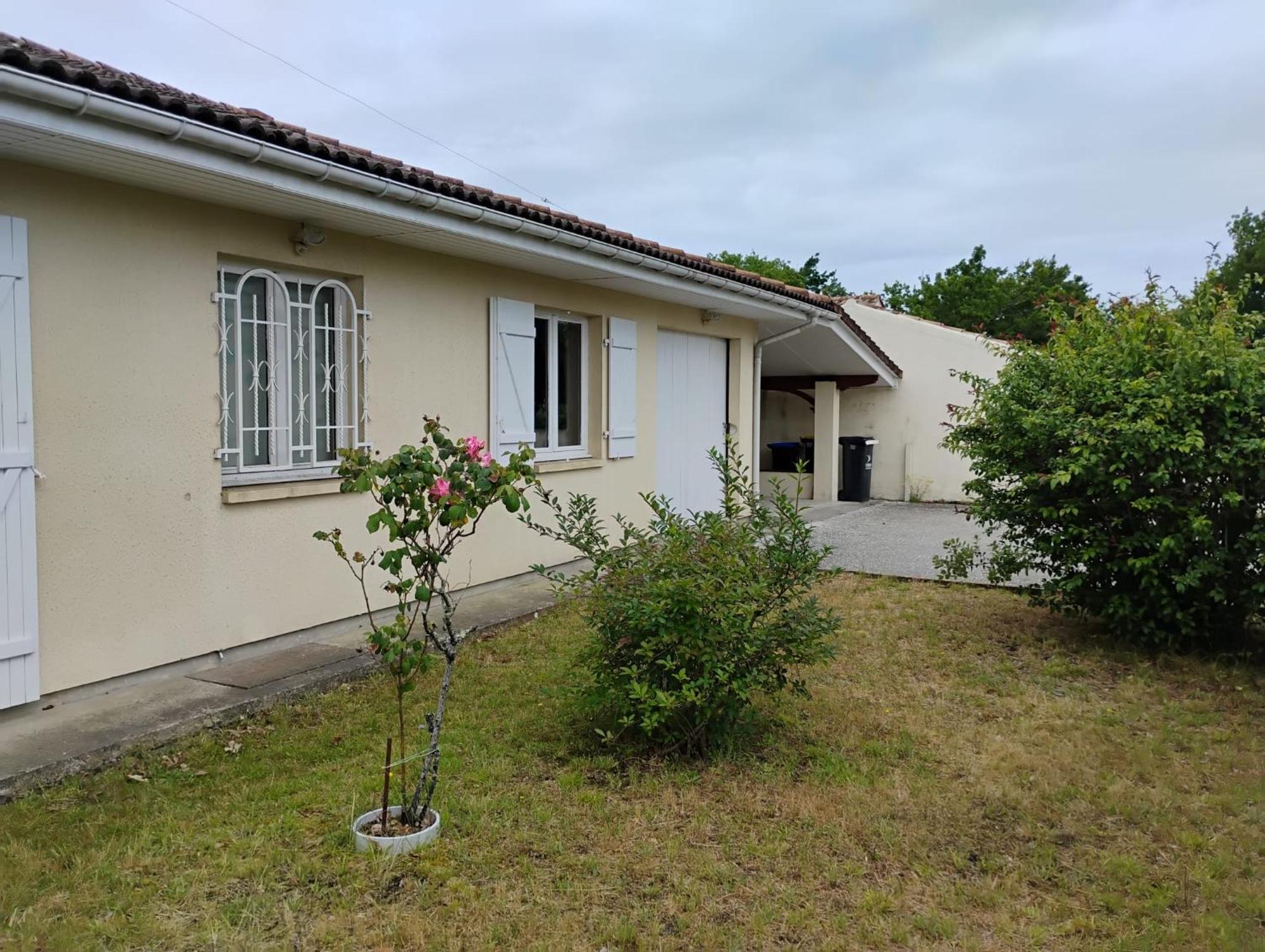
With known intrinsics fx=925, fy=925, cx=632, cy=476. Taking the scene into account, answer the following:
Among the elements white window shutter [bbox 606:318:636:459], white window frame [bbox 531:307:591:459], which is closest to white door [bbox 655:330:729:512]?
white window shutter [bbox 606:318:636:459]

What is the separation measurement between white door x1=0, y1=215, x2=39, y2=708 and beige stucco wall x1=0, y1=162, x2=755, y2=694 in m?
0.12

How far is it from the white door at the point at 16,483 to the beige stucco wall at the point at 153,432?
0.12 m

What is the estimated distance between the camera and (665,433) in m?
10.6

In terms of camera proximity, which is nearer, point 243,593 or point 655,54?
point 243,593

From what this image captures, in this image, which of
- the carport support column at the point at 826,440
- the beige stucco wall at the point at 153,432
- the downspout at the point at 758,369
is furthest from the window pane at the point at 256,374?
the carport support column at the point at 826,440

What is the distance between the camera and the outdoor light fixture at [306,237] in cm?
581

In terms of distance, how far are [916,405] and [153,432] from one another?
12805mm

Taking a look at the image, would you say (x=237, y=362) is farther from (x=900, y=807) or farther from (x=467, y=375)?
(x=900, y=807)

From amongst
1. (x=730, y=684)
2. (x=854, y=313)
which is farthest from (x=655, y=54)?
(x=730, y=684)

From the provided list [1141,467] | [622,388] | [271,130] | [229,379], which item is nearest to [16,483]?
[229,379]

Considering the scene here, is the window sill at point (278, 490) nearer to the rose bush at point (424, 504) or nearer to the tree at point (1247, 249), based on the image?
the rose bush at point (424, 504)

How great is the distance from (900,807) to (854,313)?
14095 millimetres

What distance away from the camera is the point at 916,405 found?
1548 cm

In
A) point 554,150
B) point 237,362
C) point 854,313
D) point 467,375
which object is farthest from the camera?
point 554,150
